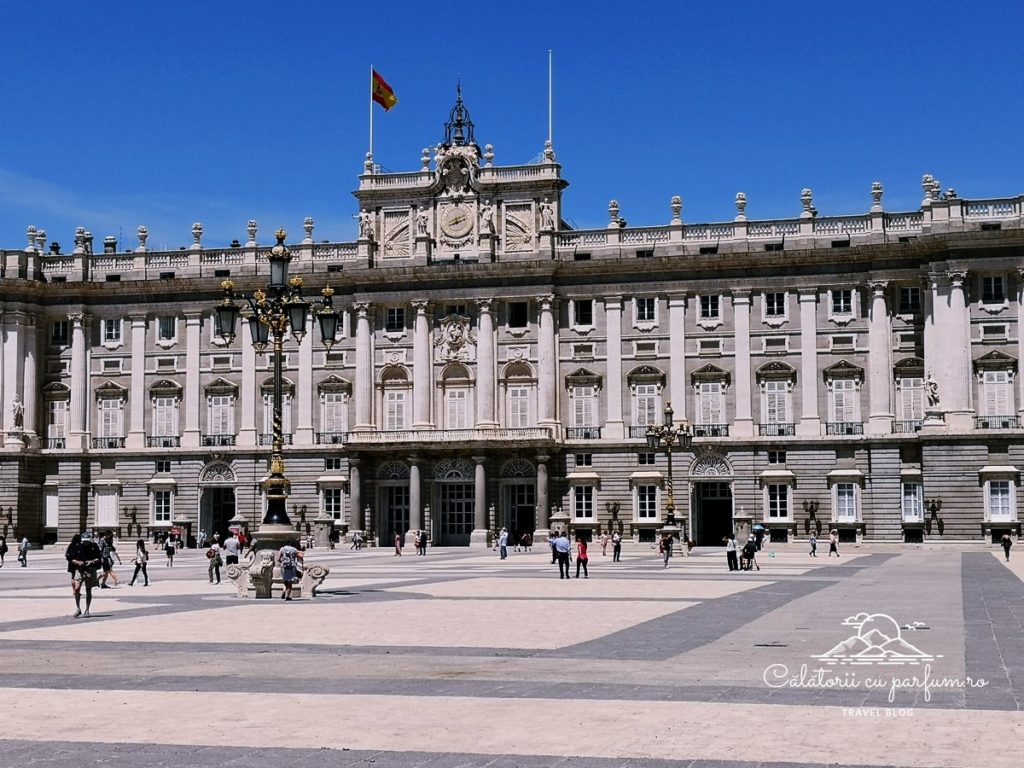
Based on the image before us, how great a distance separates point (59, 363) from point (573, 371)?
30.5 m

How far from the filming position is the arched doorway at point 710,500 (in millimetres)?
75000

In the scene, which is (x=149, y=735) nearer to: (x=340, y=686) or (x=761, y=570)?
(x=340, y=686)

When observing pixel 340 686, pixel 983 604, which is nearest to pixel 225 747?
pixel 340 686

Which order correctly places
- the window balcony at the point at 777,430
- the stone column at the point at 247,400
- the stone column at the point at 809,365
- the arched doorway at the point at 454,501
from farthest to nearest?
1. the stone column at the point at 247,400
2. the arched doorway at the point at 454,501
3. the window balcony at the point at 777,430
4. the stone column at the point at 809,365

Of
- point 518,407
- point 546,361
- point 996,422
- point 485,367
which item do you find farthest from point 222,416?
point 996,422

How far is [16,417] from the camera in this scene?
80.4 meters

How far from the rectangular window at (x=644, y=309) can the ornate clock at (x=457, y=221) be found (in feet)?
34.1

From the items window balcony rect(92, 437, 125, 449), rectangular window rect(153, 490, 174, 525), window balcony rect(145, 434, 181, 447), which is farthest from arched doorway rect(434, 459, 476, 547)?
window balcony rect(92, 437, 125, 449)

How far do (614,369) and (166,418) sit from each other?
2641 cm

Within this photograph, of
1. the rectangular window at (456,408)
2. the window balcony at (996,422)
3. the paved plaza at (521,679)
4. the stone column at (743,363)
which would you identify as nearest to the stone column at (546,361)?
the rectangular window at (456,408)

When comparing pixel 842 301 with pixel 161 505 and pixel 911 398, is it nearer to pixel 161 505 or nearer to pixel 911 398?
pixel 911 398

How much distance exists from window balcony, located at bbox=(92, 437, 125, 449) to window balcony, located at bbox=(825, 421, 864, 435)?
4020 centimetres

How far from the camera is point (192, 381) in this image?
81.6m

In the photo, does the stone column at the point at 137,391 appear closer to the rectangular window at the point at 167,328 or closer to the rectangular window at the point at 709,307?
the rectangular window at the point at 167,328
